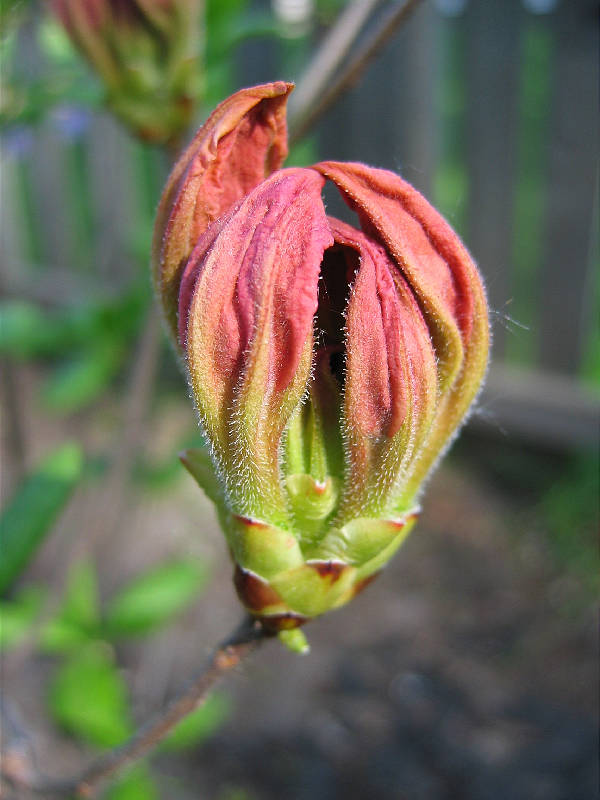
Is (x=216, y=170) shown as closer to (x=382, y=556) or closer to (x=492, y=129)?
(x=382, y=556)

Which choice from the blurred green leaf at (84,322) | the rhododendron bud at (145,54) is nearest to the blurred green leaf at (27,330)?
the blurred green leaf at (84,322)

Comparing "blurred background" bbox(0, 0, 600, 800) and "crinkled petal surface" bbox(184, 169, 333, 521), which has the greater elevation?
"crinkled petal surface" bbox(184, 169, 333, 521)

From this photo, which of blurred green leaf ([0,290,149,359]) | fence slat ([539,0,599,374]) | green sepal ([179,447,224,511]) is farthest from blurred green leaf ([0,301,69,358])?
fence slat ([539,0,599,374])

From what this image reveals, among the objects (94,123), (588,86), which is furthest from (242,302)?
(94,123)

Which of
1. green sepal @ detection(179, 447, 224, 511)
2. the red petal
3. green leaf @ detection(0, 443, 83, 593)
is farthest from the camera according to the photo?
green leaf @ detection(0, 443, 83, 593)

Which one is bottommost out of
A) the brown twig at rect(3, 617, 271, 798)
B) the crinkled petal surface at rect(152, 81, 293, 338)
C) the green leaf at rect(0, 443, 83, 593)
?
the green leaf at rect(0, 443, 83, 593)

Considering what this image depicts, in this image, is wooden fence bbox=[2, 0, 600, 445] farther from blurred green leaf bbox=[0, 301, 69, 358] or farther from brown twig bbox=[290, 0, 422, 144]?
brown twig bbox=[290, 0, 422, 144]

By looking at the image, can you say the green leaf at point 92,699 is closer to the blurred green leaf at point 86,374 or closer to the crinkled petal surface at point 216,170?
the blurred green leaf at point 86,374
